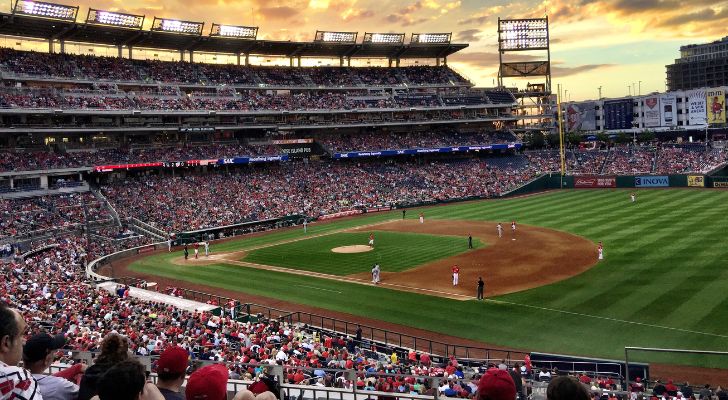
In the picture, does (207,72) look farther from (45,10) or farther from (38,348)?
(38,348)

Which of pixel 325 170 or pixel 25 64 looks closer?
pixel 25 64

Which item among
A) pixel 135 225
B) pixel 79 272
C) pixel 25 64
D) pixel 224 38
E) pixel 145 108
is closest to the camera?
pixel 79 272

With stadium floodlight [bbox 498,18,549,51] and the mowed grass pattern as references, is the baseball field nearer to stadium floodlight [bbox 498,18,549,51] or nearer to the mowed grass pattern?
the mowed grass pattern

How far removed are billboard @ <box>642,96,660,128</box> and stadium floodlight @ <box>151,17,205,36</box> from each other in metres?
92.3

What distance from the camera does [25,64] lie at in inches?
2271

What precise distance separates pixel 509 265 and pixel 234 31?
5216 cm

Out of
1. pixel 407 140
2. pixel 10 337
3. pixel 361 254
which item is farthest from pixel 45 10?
pixel 10 337

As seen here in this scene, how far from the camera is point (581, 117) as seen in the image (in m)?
135

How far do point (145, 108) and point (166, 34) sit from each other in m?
10.2

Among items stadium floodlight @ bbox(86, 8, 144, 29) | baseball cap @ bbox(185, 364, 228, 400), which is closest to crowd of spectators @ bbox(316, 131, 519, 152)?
stadium floodlight @ bbox(86, 8, 144, 29)

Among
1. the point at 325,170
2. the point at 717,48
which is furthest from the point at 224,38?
the point at 717,48

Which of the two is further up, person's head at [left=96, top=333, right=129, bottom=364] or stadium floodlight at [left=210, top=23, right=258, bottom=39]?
stadium floodlight at [left=210, top=23, right=258, bottom=39]

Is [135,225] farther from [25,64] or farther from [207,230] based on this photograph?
[25,64]

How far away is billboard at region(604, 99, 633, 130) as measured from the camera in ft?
402
